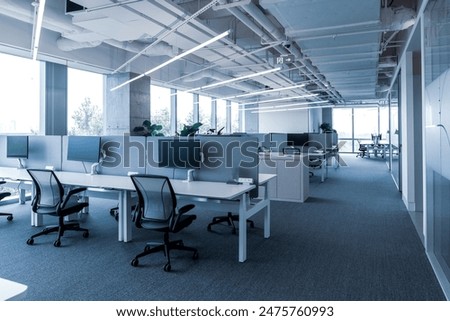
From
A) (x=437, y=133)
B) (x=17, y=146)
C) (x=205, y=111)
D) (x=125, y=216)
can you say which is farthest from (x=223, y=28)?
(x=205, y=111)

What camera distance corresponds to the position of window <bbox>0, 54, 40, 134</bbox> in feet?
19.7

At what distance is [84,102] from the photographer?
7.58m

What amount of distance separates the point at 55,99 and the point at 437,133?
6721 millimetres

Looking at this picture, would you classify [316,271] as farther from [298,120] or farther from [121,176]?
[298,120]

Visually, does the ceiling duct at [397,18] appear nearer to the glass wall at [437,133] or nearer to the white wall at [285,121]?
the glass wall at [437,133]

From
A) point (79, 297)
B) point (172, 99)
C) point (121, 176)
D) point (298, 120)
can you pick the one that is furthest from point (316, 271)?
point (298, 120)

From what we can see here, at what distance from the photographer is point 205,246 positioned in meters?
3.81

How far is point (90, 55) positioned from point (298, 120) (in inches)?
424

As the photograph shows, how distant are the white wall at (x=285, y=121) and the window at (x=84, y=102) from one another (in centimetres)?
943

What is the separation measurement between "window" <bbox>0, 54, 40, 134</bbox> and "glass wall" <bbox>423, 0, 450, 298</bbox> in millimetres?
6631

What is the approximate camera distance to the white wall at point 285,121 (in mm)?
15578

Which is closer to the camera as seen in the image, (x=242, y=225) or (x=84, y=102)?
(x=242, y=225)

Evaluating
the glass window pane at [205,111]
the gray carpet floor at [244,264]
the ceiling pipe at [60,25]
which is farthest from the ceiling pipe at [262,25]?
the glass window pane at [205,111]

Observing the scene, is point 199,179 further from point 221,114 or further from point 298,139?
point 221,114
